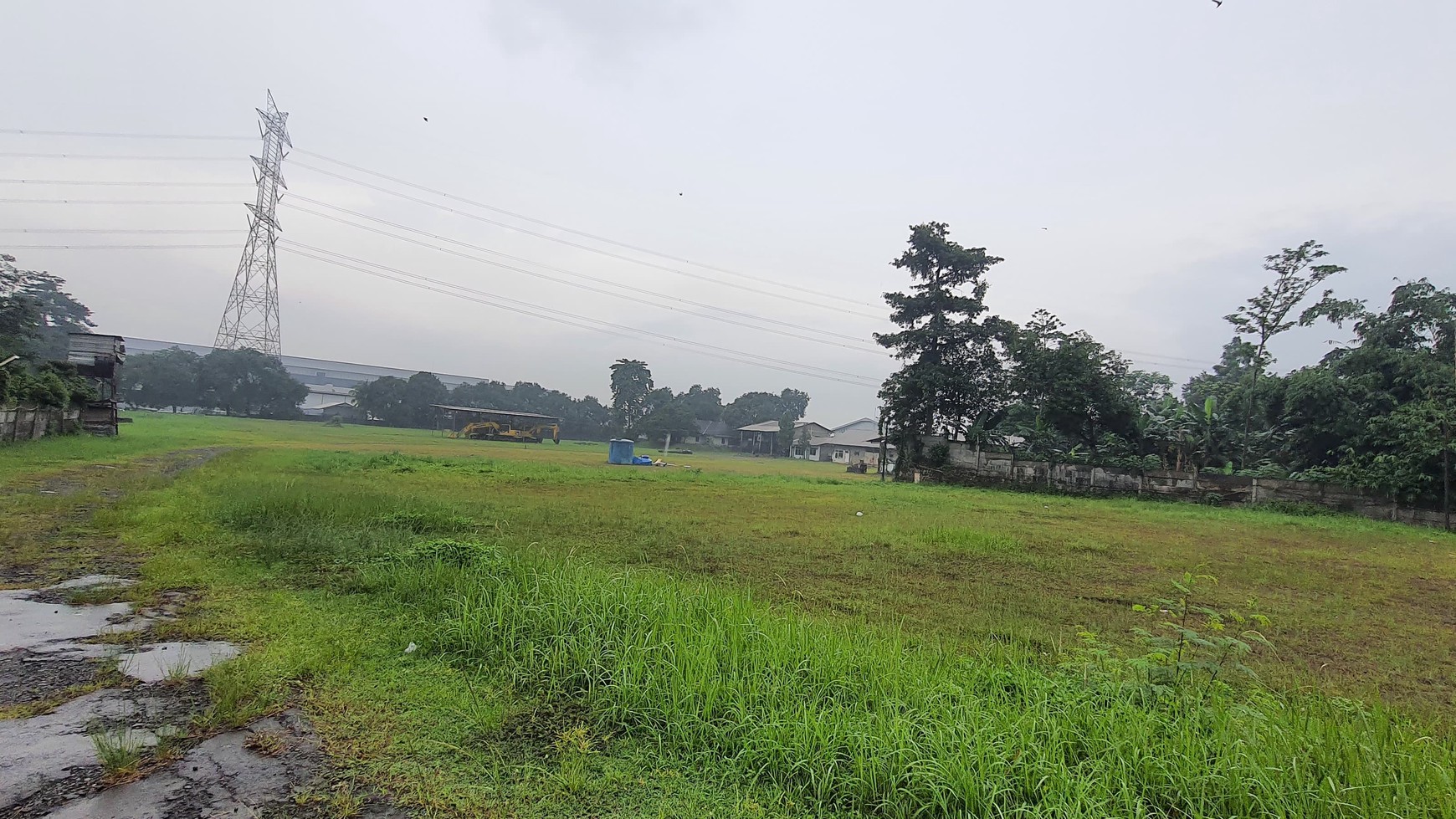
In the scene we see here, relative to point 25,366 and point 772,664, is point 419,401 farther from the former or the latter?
point 772,664

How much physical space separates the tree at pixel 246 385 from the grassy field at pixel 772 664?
51379 mm

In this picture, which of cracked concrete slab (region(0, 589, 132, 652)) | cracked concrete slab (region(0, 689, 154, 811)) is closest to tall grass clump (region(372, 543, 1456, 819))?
cracked concrete slab (region(0, 689, 154, 811))

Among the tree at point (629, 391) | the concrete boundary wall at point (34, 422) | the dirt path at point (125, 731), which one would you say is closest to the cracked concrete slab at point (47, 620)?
the dirt path at point (125, 731)

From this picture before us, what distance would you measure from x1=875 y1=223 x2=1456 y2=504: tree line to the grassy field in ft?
39.3

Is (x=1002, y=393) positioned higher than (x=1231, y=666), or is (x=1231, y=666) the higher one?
(x=1002, y=393)

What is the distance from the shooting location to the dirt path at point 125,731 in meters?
2.20

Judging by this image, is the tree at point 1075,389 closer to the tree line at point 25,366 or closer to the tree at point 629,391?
the tree line at point 25,366

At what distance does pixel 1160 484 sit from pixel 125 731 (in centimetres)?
2419

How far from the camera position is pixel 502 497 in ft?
39.4

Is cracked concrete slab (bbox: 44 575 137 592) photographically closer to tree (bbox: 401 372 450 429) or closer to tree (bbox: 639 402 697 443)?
tree (bbox: 639 402 697 443)

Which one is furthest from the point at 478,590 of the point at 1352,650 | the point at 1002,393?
the point at 1002,393

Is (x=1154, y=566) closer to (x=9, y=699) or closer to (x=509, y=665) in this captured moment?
Answer: (x=509, y=665)

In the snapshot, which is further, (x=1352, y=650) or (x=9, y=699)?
(x=1352, y=650)

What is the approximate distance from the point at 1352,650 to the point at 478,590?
656 centimetres
